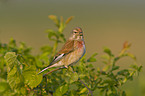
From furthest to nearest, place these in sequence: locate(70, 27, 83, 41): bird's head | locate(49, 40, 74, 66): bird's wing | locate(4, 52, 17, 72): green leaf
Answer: locate(70, 27, 83, 41): bird's head, locate(49, 40, 74, 66): bird's wing, locate(4, 52, 17, 72): green leaf

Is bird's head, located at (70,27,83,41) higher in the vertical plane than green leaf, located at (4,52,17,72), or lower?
higher

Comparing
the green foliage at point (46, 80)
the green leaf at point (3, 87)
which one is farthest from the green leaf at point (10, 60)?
the green leaf at point (3, 87)

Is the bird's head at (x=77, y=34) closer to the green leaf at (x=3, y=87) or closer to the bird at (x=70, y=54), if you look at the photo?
the bird at (x=70, y=54)

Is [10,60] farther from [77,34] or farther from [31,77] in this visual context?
[77,34]

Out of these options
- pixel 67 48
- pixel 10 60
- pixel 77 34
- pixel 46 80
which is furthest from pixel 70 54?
pixel 10 60

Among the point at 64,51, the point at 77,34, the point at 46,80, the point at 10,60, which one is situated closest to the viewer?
the point at 10,60

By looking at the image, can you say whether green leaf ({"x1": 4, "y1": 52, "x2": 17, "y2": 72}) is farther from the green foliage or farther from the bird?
the bird

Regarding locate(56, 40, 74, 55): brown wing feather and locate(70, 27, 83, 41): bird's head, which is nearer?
locate(56, 40, 74, 55): brown wing feather

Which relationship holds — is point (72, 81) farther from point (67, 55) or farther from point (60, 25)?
point (60, 25)

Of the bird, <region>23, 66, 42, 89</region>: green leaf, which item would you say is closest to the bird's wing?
the bird

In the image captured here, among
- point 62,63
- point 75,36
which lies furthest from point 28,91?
point 75,36

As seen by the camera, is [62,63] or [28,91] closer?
[28,91]

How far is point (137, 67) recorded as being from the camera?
154cm

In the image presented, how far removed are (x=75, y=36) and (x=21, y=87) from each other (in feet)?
2.44
